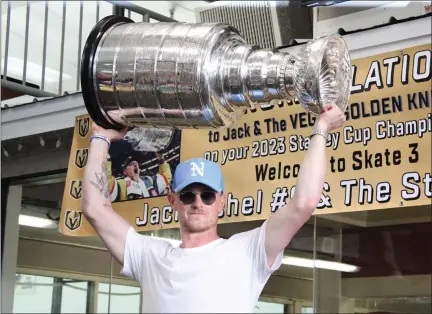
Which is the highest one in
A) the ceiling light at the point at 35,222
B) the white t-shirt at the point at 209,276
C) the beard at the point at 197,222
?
the ceiling light at the point at 35,222

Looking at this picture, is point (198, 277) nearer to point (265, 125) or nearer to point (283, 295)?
point (265, 125)

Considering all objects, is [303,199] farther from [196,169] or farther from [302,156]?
[302,156]

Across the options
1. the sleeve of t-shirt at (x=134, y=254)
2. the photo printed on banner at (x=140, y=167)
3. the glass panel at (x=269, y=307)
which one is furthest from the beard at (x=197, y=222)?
the glass panel at (x=269, y=307)

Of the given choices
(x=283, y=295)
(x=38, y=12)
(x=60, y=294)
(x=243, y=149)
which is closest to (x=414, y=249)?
(x=283, y=295)

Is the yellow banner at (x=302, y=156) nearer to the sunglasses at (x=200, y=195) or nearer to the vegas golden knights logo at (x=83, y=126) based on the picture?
the vegas golden knights logo at (x=83, y=126)

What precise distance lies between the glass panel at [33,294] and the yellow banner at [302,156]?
2003 mm

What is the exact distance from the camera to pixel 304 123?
3621 mm

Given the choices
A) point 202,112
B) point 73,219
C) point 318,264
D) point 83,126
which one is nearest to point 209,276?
point 202,112

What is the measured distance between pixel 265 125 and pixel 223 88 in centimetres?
198

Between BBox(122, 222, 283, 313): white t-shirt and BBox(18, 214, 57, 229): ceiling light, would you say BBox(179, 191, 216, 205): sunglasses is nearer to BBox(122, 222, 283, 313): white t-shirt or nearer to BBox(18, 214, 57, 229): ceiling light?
BBox(122, 222, 283, 313): white t-shirt

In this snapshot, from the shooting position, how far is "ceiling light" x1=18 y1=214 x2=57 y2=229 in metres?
5.75

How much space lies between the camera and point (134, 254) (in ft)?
6.16

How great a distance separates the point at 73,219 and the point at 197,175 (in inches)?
99.4

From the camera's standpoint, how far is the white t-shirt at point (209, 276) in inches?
66.3
